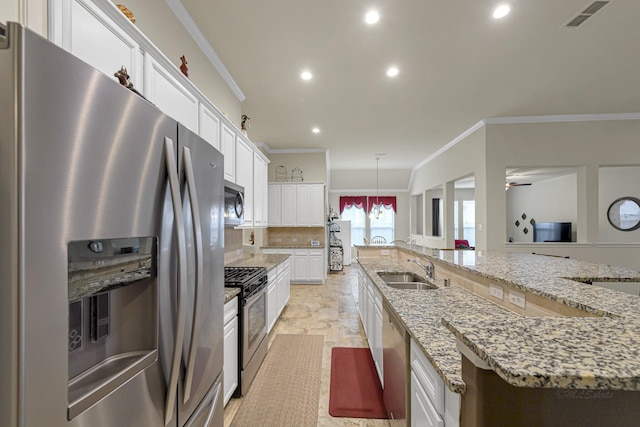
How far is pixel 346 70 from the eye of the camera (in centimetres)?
323

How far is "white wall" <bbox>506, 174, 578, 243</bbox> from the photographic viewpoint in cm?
744

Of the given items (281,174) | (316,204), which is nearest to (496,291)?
(316,204)

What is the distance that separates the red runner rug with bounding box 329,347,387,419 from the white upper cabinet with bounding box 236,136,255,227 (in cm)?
188

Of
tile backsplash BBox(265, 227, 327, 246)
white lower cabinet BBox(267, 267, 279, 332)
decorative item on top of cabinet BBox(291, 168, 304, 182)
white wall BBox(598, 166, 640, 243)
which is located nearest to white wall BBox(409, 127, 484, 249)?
tile backsplash BBox(265, 227, 327, 246)

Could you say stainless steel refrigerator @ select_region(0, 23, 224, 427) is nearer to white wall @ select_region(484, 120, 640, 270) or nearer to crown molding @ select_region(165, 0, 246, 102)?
crown molding @ select_region(165, 0, 246, 102)

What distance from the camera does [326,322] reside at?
3.98 meters

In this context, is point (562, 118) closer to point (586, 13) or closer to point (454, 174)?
point (454, 174)

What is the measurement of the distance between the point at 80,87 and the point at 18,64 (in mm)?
122

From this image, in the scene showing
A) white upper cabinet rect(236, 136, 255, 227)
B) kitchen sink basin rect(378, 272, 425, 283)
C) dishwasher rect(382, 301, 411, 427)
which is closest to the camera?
dishwasher rect(382, 301, 411, 427)

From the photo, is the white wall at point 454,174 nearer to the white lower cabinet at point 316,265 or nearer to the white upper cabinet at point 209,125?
the white lower cabinet at point 316,265

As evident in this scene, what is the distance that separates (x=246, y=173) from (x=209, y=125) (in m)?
1.04

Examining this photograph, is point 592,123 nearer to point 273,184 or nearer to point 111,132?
point 273,184

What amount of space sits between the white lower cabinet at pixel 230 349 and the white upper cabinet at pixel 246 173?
4.74 ft

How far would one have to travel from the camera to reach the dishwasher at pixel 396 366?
136 cm
